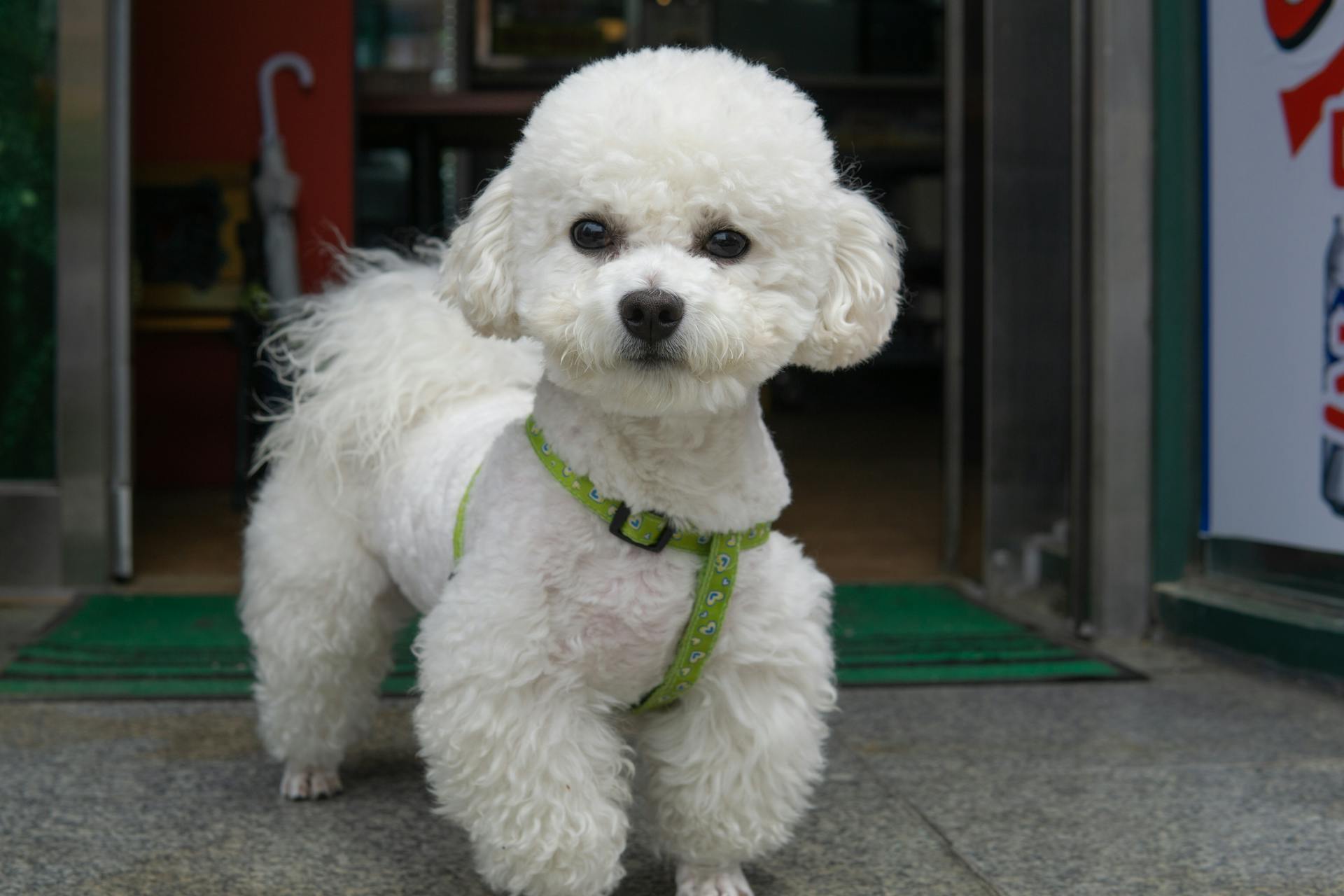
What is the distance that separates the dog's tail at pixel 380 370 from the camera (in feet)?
9.29

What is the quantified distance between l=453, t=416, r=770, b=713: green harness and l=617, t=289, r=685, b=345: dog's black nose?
0.34 m

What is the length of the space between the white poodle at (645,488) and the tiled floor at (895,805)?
33cm

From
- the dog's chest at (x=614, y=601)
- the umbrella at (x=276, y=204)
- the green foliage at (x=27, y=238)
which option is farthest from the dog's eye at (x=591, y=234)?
the umbrella at (x=276, y=204)

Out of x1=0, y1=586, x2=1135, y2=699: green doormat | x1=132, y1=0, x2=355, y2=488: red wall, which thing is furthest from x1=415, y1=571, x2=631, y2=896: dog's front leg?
x1=132, y1=0, x2=355, y2=488: red wall

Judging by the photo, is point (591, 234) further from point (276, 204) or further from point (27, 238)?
point (276, 204)

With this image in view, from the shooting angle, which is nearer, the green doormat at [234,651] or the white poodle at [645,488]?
the white poodle at [645,488]

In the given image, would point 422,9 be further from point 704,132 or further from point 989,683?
point 704,132

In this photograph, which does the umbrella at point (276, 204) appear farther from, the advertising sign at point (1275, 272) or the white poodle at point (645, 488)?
the white poodle at point (645, 488)

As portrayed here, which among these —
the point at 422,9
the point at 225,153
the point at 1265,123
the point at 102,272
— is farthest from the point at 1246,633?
the point at 422,9

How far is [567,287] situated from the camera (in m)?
1.97

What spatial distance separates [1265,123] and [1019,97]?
116cm

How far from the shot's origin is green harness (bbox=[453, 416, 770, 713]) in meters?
2.13

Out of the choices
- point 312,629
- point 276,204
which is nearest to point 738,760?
point 312,629

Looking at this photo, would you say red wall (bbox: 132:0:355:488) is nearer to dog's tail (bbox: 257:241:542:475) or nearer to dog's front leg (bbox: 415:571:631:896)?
dog's tail (bbox: 257:241:542:475)
